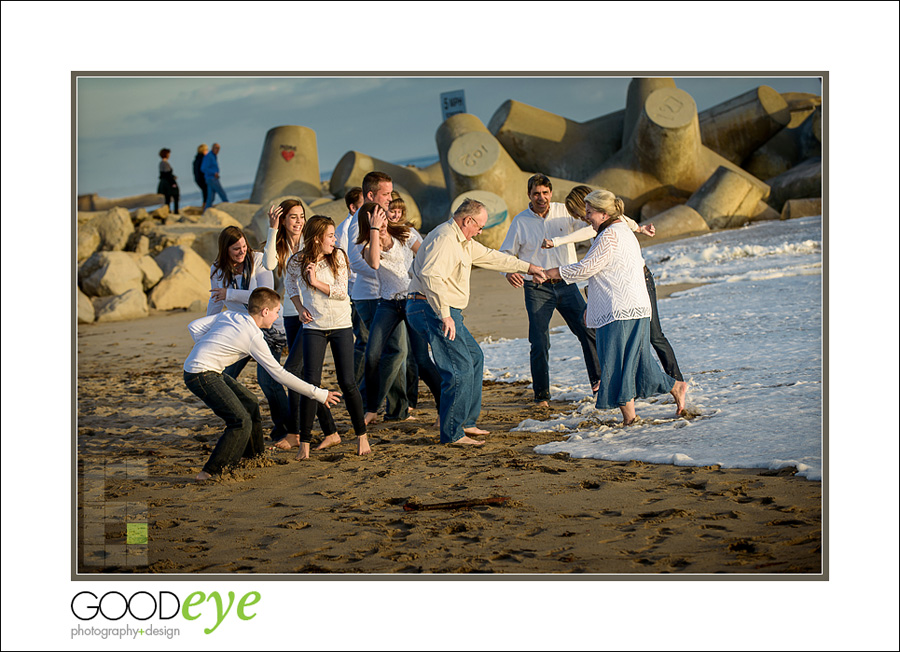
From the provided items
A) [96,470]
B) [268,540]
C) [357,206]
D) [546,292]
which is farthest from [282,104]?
[268,540]

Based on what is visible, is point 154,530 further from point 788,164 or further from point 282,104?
point 788,164

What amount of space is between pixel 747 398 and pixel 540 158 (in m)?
8.68

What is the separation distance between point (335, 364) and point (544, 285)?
142cm

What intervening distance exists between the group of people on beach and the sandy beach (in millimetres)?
253

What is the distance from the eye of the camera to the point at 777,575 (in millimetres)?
3400

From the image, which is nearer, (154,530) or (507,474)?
(154,530)

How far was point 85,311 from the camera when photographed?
9711mm

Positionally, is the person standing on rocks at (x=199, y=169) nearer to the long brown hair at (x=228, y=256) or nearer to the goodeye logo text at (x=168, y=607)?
the long brown hair at (x=228, y=256)

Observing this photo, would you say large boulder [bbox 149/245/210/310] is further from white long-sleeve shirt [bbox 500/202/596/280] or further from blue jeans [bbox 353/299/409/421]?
white long-sleeve shirt [bbox 500/202/596/280]

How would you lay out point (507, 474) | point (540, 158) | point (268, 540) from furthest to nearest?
point (540, 158) < point (507, 474) < point (268, 540)

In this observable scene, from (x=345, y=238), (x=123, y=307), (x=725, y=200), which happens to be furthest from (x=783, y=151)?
(x=345, y=238)

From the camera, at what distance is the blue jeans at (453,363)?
190 inches

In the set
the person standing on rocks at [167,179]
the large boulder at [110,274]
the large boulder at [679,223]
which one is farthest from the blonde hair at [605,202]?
the large boulder at [110,274]

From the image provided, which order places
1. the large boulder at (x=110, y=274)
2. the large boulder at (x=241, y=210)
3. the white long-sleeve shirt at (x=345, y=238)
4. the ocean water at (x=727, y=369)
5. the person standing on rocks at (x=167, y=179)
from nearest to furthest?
the ocean water at (x=727, y=369) < the white long-sleeve shirt at (x=345, y=238) < the person standing on rocks at (x=167, y=179) < the large boulder at (x=110, y=274) < the large boulder at (x=241, y=210)
